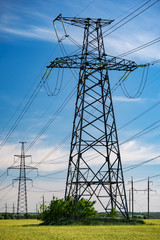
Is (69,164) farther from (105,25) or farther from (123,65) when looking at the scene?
(105,25)

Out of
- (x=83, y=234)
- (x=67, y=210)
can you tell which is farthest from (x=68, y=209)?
(x=83, y=234)

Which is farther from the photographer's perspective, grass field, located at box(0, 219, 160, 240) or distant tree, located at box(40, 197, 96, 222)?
distant tree, located at box(40, 197, 96, 222)

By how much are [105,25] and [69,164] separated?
55.1 feet

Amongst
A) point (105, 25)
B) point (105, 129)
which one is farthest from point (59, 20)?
point (105, 129)

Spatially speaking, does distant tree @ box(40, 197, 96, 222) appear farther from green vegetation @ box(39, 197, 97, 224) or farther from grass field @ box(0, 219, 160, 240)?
grass field @ box(0, 219, 160, 240)

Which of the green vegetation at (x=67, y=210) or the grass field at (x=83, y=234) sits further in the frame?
the green vegetation at (x=67, y=210)

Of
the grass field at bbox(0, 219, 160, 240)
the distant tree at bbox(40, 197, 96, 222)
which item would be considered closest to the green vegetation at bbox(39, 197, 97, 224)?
the distant tree at bbox(40, 197, 96, 222)

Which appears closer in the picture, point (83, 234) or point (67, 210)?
point (83, 234)

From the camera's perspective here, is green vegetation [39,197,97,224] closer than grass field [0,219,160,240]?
No

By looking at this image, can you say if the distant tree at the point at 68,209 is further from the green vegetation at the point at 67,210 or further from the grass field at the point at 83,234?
the grass field at the point at 83,234

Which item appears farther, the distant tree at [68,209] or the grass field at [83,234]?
the distant tree at [68,209]

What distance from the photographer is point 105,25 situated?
4466 cm

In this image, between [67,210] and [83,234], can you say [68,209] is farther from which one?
[83,234]

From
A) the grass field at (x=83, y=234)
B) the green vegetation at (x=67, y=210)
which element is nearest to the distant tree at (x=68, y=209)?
the green vegetation at (x=67, y=210)
